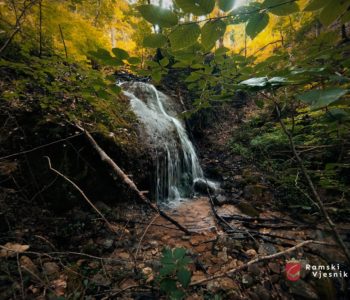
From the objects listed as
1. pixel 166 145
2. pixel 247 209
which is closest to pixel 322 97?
pixel 247 209

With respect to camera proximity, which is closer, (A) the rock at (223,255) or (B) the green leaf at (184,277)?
(B) the green leaf at (184,277)

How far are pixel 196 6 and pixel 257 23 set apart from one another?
0.86 feet

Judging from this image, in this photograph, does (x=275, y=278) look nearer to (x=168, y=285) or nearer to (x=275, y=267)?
(x=275, y=267)

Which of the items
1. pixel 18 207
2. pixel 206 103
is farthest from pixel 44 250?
pixel 206 103

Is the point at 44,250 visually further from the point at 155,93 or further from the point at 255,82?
the point at 155,93

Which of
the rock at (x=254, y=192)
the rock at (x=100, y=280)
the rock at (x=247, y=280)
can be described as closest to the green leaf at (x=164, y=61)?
the rock at (x=100, y=280)

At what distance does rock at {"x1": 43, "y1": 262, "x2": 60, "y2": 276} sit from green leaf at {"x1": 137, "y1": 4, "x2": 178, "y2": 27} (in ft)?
9.29

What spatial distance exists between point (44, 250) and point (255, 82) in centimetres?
310

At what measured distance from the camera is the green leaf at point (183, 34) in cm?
73

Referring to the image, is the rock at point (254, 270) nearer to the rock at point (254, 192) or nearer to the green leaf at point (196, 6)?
the rock at point (254, 192)

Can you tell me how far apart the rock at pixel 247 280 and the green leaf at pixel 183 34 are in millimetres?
2654

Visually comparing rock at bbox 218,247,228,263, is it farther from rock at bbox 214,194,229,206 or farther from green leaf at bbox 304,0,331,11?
green leaf at bbox 304,0,331,11

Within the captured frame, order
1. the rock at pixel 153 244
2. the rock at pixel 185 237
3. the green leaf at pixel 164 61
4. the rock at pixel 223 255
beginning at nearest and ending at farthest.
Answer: the green leaf at pixel 164 61 < the rock at pixel 223 255 < the rock at pixel 153 244 < the rock at pixel 185 237

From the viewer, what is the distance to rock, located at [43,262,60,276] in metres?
2.34
